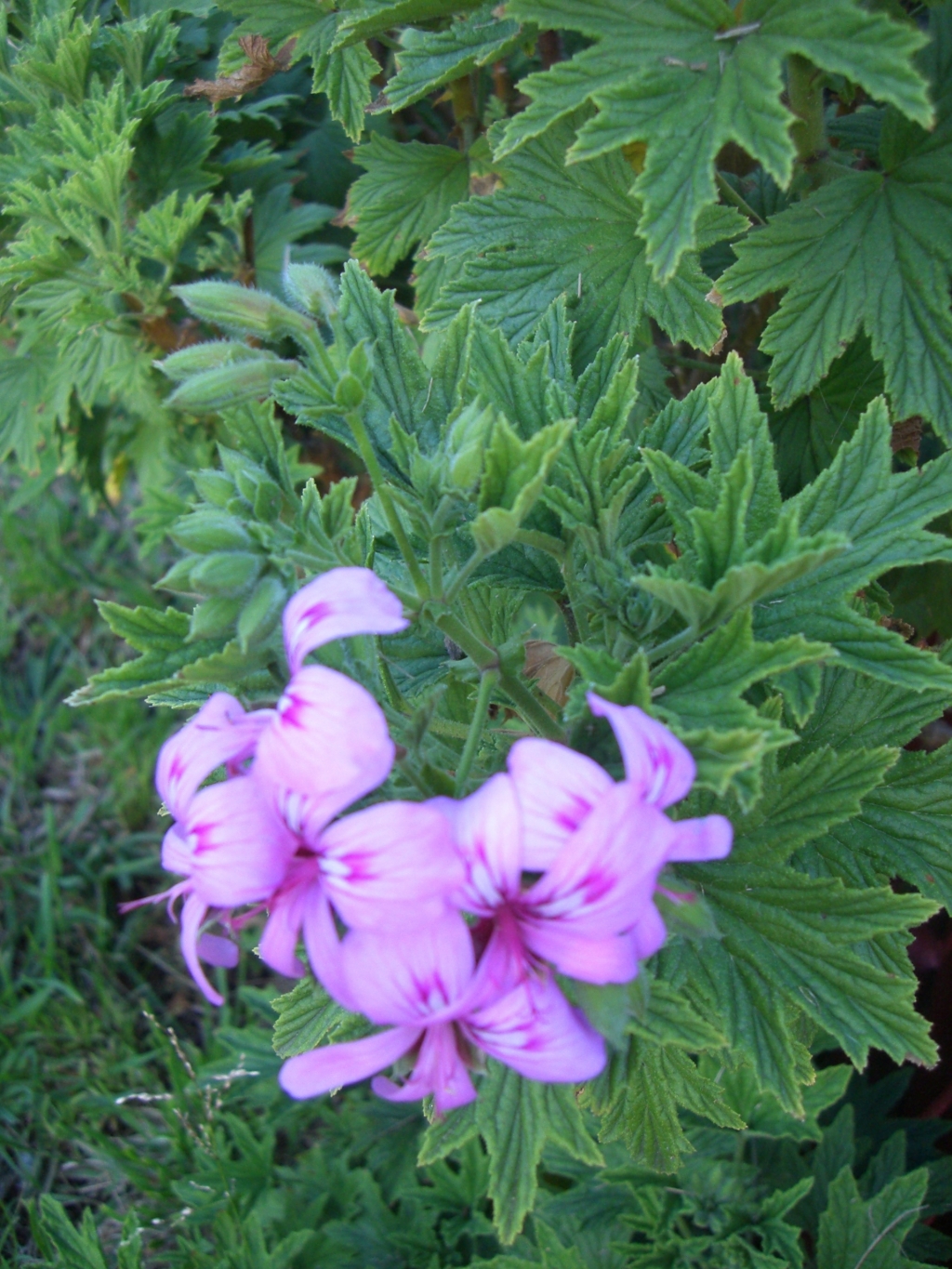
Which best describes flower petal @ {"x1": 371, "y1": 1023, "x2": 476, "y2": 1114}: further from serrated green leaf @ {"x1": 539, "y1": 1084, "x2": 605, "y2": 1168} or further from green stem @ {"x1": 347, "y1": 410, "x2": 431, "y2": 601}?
green stem @ {"x1": 347, "y1": 410, "x2": 431, "y2": 601}

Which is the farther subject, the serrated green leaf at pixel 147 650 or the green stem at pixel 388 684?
the green stem at pixel 388 684

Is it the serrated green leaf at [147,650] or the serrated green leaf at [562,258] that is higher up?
the serrated green leaf at [562,258]

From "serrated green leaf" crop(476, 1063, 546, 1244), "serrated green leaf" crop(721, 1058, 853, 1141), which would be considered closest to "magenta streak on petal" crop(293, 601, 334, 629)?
"serrated green leaf" crop(476, 1063, 546, 1244)

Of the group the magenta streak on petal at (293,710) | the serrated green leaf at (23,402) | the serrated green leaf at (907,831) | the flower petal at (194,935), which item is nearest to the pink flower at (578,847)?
the magenta streak on petal at (293,710)

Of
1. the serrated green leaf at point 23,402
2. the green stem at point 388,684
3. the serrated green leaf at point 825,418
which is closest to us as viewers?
the green stem at point 388,684

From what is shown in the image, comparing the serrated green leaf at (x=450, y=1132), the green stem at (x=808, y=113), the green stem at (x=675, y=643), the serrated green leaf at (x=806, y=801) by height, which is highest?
the green stem at (x=808, y=113)

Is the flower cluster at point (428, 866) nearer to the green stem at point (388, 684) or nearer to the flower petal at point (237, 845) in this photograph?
the flower petal at point (237, 845)

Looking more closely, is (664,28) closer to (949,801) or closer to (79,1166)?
(949,801)
